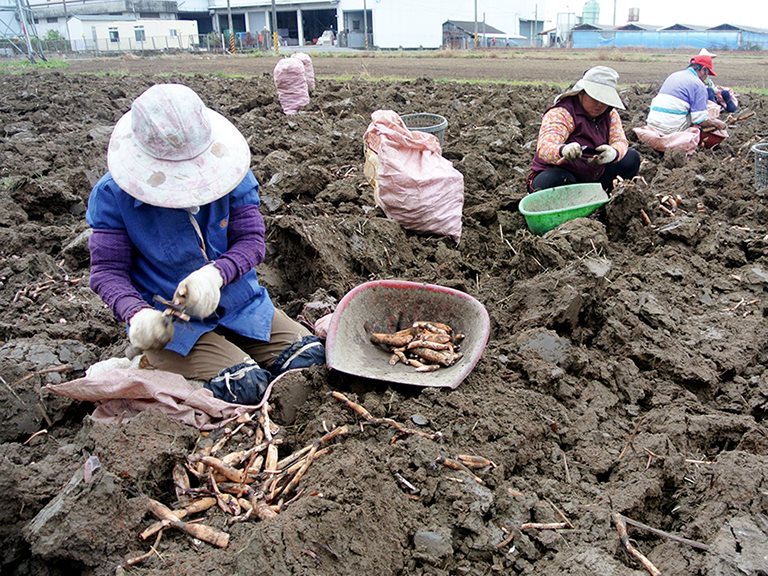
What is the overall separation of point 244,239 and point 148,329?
71cm

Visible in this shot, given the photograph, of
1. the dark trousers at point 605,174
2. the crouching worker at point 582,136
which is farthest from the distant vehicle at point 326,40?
the crouching worker at point 582,136

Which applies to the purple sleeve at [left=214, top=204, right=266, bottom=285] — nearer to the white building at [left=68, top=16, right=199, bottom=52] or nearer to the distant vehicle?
the white building at [left=68, top=16, right=199, bottom=52]

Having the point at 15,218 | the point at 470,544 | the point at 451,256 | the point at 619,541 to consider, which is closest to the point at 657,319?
the point at 451,256

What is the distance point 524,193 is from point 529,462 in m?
3.78

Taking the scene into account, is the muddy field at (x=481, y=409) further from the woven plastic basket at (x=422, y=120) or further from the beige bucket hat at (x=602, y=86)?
the woven plastic basket at (x=422, y=120)

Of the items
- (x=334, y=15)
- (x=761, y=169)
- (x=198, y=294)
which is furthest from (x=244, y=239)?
(x=334, y=15)

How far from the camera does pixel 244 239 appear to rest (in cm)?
320

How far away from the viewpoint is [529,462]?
2.66 meters

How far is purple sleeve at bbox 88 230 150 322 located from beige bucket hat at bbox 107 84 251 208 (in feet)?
1.08

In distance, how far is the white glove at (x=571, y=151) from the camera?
5273 mm

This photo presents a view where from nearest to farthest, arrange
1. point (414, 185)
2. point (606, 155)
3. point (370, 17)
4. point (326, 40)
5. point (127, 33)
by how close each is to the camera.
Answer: point (414, 185) → point (606, 155) → point (127, 33) → point (326, 40) → point (370, 17)

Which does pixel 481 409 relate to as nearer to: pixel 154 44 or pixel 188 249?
pixel 188 249

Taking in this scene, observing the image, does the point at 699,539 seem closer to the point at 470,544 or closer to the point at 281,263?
the point at 470,544

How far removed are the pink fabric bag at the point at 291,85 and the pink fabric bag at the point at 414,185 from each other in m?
5.62
